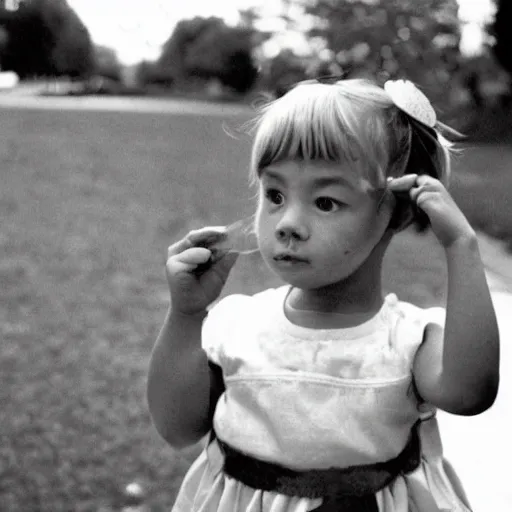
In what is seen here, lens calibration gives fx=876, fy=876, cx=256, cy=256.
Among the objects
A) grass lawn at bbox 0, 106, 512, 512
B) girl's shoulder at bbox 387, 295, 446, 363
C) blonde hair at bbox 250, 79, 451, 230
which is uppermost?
Result: blonde hair at bbox 250, 79, 451, 230

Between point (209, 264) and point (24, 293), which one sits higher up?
point (209, 264)

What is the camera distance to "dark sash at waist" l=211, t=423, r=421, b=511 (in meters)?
1.59

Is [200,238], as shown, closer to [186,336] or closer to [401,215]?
[186,336]

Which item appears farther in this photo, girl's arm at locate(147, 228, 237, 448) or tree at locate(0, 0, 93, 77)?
tree at locate(0, 0, 93, 77)

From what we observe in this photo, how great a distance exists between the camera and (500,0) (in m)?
25.0

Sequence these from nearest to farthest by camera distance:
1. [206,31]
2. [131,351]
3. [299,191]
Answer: [299,191], [131,351], [206,31]

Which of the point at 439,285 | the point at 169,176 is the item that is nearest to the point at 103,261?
the point at 439,285

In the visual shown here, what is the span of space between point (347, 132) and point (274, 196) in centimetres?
18

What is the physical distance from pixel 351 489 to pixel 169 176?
533 inches

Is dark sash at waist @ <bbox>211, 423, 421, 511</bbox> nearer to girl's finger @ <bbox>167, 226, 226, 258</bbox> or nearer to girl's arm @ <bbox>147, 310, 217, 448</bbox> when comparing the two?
girl's arm @ <bbox>147, 310, 217, 448</bbox>

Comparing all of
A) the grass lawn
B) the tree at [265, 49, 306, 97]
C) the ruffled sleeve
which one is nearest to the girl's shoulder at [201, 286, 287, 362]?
the ruffled sleeve

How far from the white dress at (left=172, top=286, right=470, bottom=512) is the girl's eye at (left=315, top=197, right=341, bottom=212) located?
234 mm

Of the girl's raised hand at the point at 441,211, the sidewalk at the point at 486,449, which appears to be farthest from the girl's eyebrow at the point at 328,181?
the sidewalk at the point at 486,449

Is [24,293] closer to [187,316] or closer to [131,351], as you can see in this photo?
[131,351]
